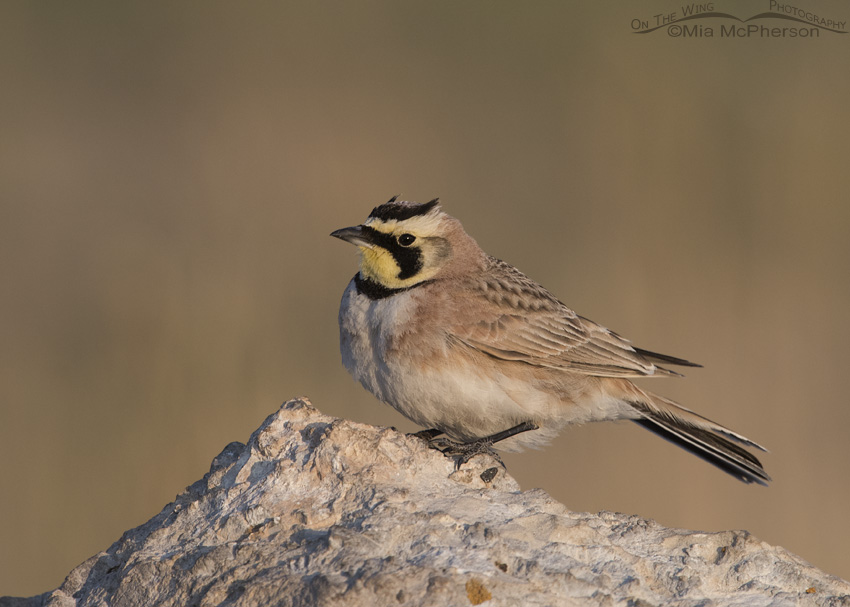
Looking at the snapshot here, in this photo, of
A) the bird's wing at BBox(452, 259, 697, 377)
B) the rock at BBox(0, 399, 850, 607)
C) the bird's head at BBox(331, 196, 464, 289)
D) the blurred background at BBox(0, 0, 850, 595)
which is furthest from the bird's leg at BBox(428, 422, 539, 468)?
the blurred background at BBox(0, 0, 850, 595)

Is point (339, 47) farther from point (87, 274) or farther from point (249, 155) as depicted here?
point (87, 274)

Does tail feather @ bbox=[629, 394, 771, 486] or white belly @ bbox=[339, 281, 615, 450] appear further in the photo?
tail feather @ bbox=[629, 394, 771, 486]

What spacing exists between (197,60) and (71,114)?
4.03 feet

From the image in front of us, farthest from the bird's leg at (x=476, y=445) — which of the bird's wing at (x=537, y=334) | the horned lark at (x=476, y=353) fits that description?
the bird's wing at (x=537, y=334)

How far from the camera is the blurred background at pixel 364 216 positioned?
7.45 metres

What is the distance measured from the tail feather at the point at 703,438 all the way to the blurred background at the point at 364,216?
5.08ft

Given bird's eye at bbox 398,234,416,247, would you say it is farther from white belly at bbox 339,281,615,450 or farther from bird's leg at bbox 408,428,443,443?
bird's leg at bbox 408,428,443,443

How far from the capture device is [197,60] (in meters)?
10.0

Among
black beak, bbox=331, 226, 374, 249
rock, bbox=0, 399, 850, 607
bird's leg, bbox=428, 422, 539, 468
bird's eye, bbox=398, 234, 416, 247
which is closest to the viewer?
rock, bbox=0, 399, 850, 607

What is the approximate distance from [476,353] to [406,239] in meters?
0.75

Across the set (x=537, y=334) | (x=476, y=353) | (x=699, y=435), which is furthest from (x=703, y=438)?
(x=476, y=353)

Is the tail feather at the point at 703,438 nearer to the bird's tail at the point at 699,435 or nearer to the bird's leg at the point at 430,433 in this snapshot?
the bird's tail at the point at 699,435

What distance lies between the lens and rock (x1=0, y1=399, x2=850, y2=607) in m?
A: 3.43

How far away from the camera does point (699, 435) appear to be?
20.2 ft
